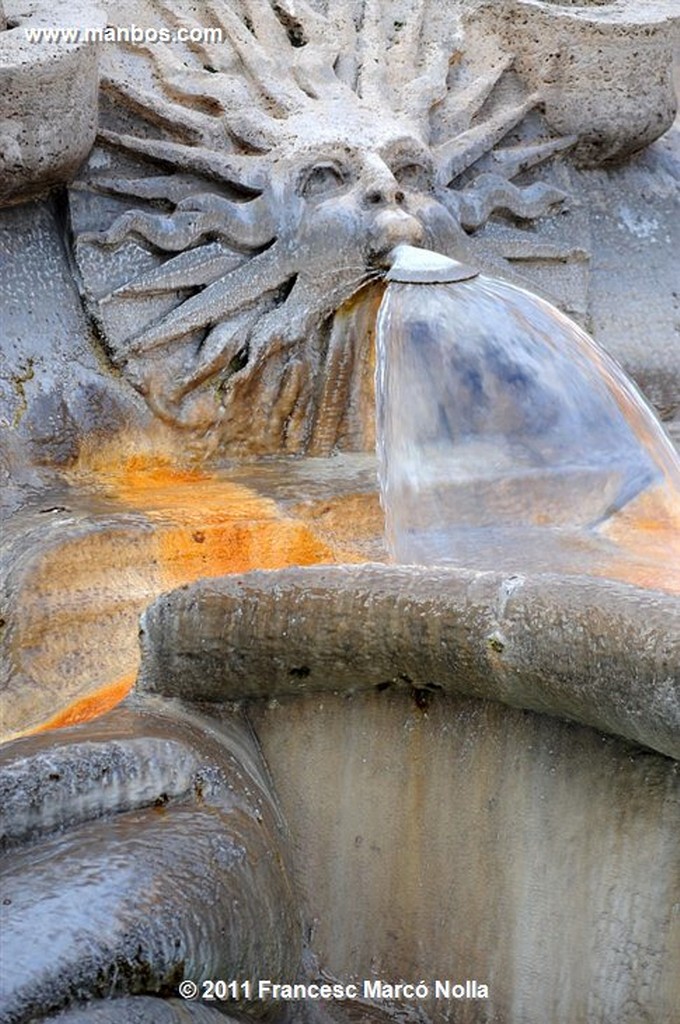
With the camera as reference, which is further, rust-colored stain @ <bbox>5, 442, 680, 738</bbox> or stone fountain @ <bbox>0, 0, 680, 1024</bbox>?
rust-colored stain @ <bbox>5, 442, 680, 738</bbox>

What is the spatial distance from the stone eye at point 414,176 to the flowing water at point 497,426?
306 millimetres

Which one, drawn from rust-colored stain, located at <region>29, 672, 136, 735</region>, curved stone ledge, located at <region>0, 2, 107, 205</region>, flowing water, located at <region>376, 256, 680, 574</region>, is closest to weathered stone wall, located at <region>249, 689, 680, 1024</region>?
rust-colored stain, located at <region>29, 672, 136, 735</region>

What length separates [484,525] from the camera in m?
3.04

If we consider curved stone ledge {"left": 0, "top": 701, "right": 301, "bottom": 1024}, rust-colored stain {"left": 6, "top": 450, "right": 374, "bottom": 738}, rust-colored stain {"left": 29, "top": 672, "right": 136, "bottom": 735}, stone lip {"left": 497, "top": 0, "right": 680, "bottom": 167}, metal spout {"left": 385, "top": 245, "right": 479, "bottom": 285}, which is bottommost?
curved stone ledge {"left": 0, "top": 701, "right": 301, "bottom": 1024}

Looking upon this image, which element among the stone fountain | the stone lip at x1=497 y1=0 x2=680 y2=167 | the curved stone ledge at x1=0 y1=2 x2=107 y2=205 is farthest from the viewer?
the stone lip at x1=497 y1=0 x2=680 y2=167

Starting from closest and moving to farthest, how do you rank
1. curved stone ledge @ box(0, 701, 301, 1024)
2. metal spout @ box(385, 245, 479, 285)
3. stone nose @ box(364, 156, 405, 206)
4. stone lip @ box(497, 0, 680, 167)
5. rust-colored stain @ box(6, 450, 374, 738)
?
curved stone ledge @ box(0, 701, 301, 1024) < rust-colored stain @ box(6, 450, 374, 738) < metal spout @ box(385, 245, 479, 285) < stone nose @ box(364, 156, 405, 206) < stone lip @ box(497, 0, 680, 167)

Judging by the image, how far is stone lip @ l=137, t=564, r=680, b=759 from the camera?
1.95 metres

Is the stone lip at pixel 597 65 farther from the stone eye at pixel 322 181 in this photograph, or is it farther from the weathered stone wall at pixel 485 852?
the weathered stone wall at pixel 485 852

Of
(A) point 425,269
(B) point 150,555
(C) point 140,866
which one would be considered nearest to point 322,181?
(A) point 425,269

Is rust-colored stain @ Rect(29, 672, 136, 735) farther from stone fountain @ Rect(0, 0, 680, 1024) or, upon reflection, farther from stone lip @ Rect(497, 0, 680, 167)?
stone lip @ Rect(497, 0, 680, 167)

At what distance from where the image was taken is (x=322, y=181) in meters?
3.35

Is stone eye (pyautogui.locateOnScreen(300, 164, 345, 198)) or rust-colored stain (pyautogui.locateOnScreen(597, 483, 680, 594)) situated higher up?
stone eye (pyautogui.locateOnScreen(300, 164, 345, 198))

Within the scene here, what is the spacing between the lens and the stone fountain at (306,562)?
2.05 metres

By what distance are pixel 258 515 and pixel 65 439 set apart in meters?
0.38
